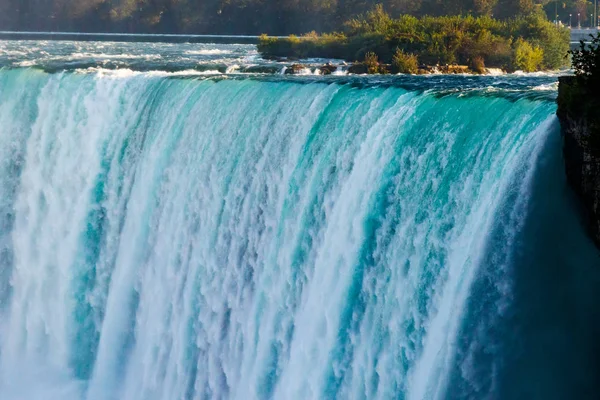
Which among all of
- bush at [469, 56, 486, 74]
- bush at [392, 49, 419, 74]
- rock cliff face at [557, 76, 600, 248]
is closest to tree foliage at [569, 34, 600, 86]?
rock cliff face at [557, 76, 600, 248]

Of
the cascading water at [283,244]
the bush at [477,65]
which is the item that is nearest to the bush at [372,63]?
the bush at [477,65]

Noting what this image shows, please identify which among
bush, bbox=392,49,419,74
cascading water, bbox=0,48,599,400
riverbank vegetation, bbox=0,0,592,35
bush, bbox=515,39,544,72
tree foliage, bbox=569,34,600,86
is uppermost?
riverbank vegetation, bbox=0,0,592,35

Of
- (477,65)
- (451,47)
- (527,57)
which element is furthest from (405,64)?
(527,57)

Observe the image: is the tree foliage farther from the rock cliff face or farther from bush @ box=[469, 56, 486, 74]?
bush @ box=[469, 56, 486, 74]

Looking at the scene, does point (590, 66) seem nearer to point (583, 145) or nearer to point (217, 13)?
point (583, 145)

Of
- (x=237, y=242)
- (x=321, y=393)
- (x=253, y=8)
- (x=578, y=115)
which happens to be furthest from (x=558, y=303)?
(x=253, y=8)

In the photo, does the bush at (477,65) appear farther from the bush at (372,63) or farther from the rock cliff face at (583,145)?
the rock cliff face at (583,145)
